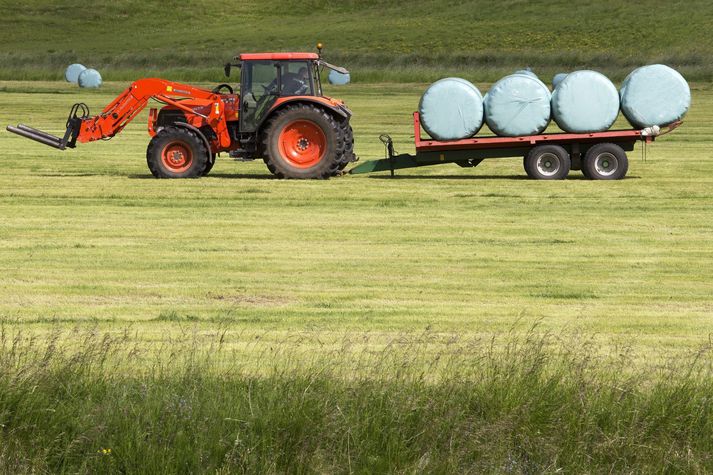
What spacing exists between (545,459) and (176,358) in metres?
2.57

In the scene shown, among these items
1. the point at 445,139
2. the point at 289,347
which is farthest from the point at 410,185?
the point at 289,347

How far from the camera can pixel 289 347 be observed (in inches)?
364

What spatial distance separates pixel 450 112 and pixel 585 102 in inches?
82.7

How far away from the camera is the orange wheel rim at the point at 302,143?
65.0ft

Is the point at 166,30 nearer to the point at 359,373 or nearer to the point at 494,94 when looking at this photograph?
the point at 494,94

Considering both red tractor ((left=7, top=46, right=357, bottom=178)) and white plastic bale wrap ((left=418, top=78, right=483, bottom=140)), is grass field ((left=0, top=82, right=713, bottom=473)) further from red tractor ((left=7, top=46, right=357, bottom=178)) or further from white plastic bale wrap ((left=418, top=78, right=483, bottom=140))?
white plastic bale wrap ((left=418, top=78, right=483, bottom=140))

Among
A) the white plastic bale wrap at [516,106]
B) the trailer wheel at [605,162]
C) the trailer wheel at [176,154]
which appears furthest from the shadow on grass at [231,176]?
the trailer wheel at [605,162]

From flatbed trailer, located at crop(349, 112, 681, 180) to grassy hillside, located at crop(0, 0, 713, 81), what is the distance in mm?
38480

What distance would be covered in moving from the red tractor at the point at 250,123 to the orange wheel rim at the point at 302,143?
16 mm

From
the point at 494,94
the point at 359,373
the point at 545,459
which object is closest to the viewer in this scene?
the point at 545,459

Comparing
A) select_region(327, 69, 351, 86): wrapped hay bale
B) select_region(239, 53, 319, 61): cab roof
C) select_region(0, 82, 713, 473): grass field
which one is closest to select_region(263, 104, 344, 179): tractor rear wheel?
select_region(0, 82, 713, 473): grass field

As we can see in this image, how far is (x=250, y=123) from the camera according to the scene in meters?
19.8

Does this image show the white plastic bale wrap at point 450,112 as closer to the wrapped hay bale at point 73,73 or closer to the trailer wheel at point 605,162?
the trailer wheel at point 605,162

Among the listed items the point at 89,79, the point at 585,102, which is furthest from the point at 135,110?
the point at 89,79
